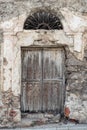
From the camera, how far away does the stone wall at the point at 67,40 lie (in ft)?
25.9

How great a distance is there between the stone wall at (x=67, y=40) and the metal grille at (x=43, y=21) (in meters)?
0.11

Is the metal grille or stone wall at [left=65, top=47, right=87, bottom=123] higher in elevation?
the metal grille

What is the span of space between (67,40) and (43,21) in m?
0.64

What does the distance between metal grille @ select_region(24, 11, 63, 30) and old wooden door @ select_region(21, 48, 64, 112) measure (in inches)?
19.3

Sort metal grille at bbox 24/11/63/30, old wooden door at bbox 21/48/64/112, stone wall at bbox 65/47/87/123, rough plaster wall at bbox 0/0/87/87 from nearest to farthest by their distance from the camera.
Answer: rough plaster wall at bbox 0/0/87/87
metal grille at bbox 24/11/63/30
stone wall at bbox 65/47/87/123
old wooden door at bbox 21/48/64/112

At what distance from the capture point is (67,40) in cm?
802

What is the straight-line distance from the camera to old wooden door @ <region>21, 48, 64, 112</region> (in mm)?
8211

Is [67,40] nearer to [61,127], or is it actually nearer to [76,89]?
[76,89]

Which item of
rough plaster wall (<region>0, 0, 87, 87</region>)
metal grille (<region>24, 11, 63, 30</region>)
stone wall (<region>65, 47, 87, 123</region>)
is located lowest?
stone wall (<region>65, 47, 87, 123</region>)

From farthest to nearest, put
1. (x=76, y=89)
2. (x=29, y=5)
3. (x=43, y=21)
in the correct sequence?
(x=76, y=89) → (x=43, y=21) → (x=29, y=5)

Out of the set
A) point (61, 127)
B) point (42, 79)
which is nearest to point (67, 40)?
point (42, 79)

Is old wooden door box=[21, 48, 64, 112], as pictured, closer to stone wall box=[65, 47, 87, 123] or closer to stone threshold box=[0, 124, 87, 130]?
stone wall box=[65, 47, 87, 123]

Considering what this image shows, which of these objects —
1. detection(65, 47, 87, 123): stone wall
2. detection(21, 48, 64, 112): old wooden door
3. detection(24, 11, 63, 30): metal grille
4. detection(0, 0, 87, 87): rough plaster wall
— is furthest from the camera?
detection(21, 48, 64, 112): old wooden door

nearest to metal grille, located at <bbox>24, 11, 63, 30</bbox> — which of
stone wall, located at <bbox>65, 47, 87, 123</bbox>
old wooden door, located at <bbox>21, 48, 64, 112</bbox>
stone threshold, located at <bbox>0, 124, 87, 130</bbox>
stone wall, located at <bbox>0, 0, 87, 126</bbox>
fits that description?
stone wall, located at <bbox>0, 0, 87, 126</bbox>
